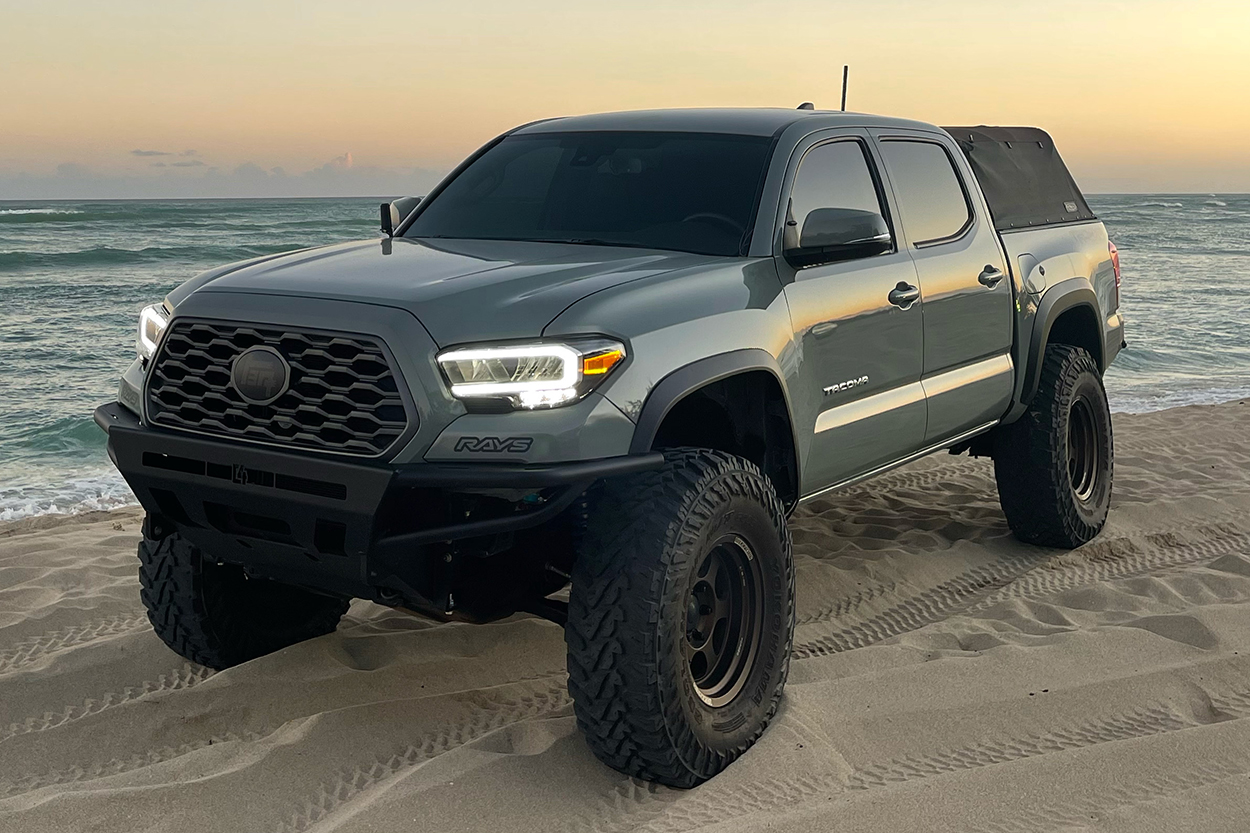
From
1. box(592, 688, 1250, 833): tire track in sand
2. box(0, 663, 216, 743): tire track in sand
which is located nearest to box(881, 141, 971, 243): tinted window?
box(592, 688, 1250, 833): tire track in sand

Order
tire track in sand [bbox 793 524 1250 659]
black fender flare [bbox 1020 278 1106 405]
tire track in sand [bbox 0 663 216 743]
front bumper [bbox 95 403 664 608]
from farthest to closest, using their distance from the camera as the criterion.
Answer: black fender flare [bbox 1020 278 1106 405] → tire track in sand [bbox 793 524 1250 659] → tire track in sand [bbox 0 663 216 743] → front bumper [bbox 95 403 664 608]

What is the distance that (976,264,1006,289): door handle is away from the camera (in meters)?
5.28

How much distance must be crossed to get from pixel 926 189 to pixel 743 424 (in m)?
1.75

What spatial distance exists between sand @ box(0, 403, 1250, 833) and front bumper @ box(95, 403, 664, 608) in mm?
626

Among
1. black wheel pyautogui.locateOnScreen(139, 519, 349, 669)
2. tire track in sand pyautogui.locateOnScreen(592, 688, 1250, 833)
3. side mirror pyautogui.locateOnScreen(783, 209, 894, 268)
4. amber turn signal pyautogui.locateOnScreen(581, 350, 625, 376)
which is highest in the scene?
side mirror pyautogui.locateOnScreen(783, 209, 894, 268)

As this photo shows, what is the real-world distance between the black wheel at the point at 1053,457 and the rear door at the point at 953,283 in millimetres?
415

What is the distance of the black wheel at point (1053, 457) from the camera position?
5898 millimetres

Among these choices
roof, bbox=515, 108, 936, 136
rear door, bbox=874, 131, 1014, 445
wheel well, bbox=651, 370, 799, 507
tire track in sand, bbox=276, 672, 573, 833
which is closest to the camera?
tire track in sand, bbox=276, 672, 573, 833

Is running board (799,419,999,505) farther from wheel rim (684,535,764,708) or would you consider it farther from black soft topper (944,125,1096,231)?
black soft topper (944,125,1096,231)

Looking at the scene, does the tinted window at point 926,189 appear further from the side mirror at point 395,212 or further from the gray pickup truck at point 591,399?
the side mirror at point 395,212

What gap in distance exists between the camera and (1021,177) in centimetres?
616

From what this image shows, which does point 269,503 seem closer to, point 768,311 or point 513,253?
point 513,253

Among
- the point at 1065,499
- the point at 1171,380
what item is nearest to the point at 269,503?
the point at 1065,499

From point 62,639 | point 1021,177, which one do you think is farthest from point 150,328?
point 1021,177
